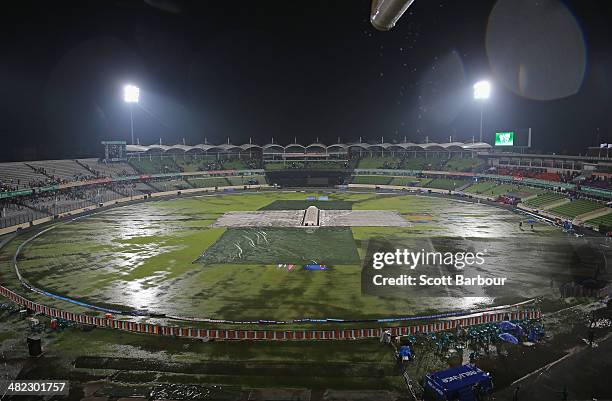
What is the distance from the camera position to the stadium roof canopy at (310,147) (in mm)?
104625

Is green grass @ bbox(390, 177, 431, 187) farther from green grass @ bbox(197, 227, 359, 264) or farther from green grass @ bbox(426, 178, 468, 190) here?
green grass @ bbox(197, 227, 359, 264)

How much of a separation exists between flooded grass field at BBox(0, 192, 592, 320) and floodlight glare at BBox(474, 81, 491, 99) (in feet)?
113

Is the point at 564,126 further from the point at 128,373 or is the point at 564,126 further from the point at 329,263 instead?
the point at 128,373

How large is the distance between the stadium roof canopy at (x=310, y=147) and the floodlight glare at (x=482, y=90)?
40.8ft

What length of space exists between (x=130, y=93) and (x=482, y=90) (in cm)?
7707

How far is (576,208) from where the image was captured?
61.7 m

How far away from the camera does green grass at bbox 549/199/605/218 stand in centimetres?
5947

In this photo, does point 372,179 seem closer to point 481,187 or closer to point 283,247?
point 481,187

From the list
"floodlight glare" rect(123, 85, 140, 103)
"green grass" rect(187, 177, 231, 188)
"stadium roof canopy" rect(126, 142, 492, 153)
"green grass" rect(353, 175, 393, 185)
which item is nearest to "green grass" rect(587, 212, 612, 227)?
"stadium roof canopy" rect(126, 142, 492, 153)

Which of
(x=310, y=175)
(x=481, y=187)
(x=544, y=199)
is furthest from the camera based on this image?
(x=310, y=175)

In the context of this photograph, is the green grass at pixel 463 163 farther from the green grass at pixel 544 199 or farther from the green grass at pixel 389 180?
the green grass at pixel 544 199

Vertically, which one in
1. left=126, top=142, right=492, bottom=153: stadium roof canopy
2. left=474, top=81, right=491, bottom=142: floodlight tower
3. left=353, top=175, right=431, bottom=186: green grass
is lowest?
left=353, top=175, right=431, bottom=186: green grass

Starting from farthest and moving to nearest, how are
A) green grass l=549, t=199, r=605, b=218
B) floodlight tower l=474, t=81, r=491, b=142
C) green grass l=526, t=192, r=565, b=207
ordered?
floodlight tower l=474, t=81, r=491, b=142
green grass l=526, t=192, r=565, b=207
green grass l=549, t=199, r=605, b=218

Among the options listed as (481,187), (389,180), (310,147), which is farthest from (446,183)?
(310,147)
